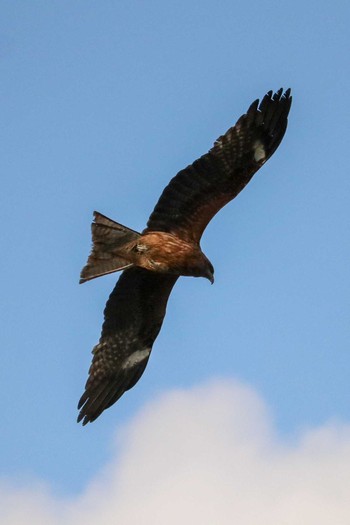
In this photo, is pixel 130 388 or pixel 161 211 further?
pixel 130 388

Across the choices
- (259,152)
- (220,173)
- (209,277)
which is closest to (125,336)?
(209,277)

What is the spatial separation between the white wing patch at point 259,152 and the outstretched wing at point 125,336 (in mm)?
1866

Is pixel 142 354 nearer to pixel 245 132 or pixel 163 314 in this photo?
pixel 163 314

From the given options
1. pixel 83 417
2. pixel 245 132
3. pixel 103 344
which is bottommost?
pixel 83 417

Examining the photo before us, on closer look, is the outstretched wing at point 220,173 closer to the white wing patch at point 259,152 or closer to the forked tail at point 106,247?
the white wing patch at point 259,152

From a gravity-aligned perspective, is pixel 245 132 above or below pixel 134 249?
above

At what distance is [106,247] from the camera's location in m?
13.6

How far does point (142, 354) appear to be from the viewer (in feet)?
49.9

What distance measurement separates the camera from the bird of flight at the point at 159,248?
13.7 metres

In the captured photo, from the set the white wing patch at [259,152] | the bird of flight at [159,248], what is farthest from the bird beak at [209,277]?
the white wing patch at [259,152]

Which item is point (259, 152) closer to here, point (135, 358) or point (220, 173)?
point (220, 173)

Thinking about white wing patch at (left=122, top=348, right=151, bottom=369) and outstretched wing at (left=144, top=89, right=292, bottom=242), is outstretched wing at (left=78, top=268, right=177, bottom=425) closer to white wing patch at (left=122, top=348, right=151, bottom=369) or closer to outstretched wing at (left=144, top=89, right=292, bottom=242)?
white wing patch at (left=122, top=348, right=151, bottom=369)

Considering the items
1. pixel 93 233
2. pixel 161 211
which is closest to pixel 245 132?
pixel 161 211

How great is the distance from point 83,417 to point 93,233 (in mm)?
2622
